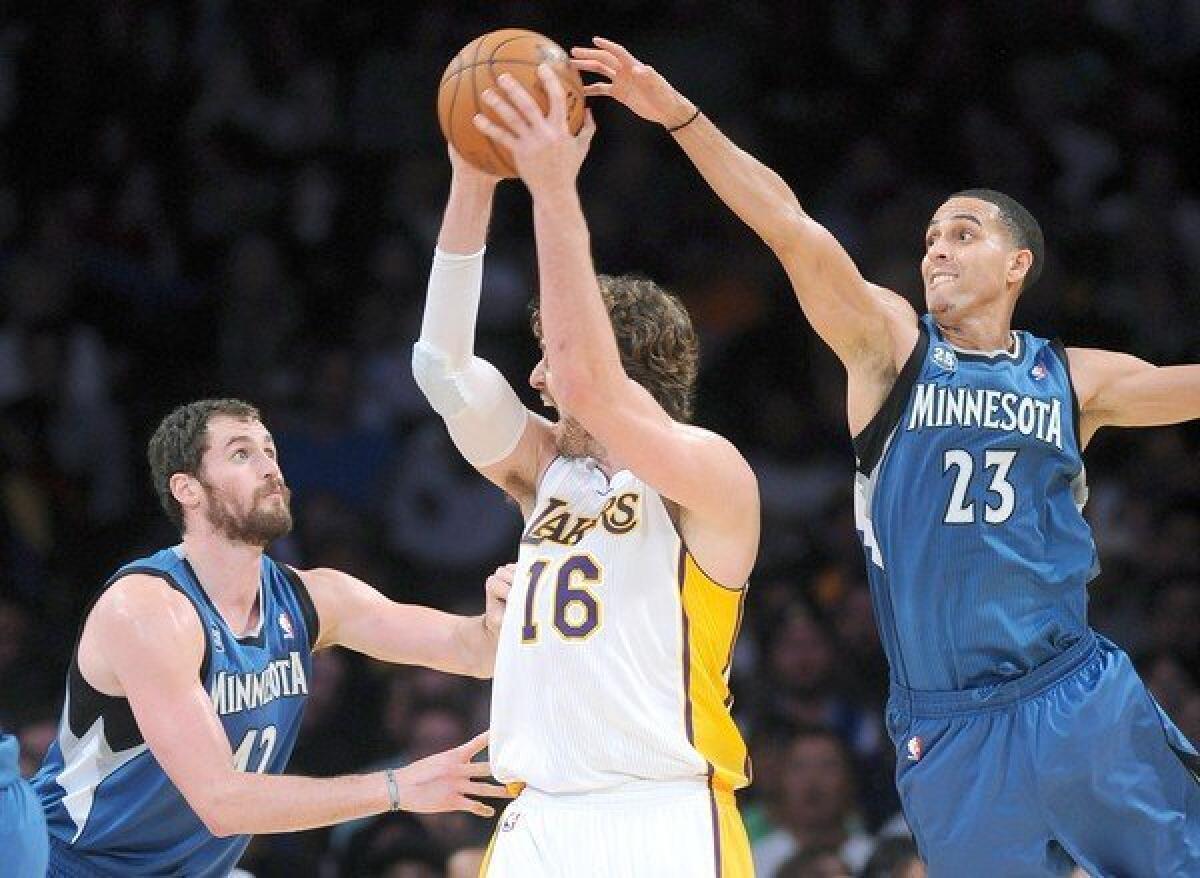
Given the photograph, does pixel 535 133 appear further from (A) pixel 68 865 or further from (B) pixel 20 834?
(A) pixel 68 865

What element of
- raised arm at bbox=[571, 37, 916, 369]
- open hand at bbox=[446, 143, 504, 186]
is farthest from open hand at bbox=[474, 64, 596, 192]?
raised arm at bbox=[571, 37, 916, 369]

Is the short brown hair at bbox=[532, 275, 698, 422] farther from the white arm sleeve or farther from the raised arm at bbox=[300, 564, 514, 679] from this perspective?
the raised arm at bbox=[300, 564, 514, 679]

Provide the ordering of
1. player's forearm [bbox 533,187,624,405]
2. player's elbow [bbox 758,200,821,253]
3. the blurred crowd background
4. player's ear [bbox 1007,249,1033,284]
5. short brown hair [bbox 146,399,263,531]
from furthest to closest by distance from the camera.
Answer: the blurred crowd background
short brown hair [bbox 146,399,263,531]
player's ear [bbox 1007,249,1033,284]
player's elbow [bbox 758,200,821,253]
player's forearm [bbox 533,187,624,405]

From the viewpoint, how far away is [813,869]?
7.62 metres

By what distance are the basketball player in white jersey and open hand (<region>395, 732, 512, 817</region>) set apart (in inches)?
6.0

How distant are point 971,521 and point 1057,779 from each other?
69 cm

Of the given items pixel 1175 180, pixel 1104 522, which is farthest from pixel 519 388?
pixel 1175 180

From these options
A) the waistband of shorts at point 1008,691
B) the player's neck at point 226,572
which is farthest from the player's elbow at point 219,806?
the waistband of shorts at point 1008,691

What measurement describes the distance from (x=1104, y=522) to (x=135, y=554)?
4.65m

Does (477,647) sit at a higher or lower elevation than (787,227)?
lower

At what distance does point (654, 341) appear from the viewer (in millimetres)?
5137

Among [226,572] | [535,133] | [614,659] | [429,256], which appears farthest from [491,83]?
[429,256]

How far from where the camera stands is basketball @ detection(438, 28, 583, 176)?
4840mm

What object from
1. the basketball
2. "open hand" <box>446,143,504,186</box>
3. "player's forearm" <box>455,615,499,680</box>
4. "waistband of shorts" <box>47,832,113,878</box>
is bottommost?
"waistband of shorts" <box>47,832,113,878</box>
